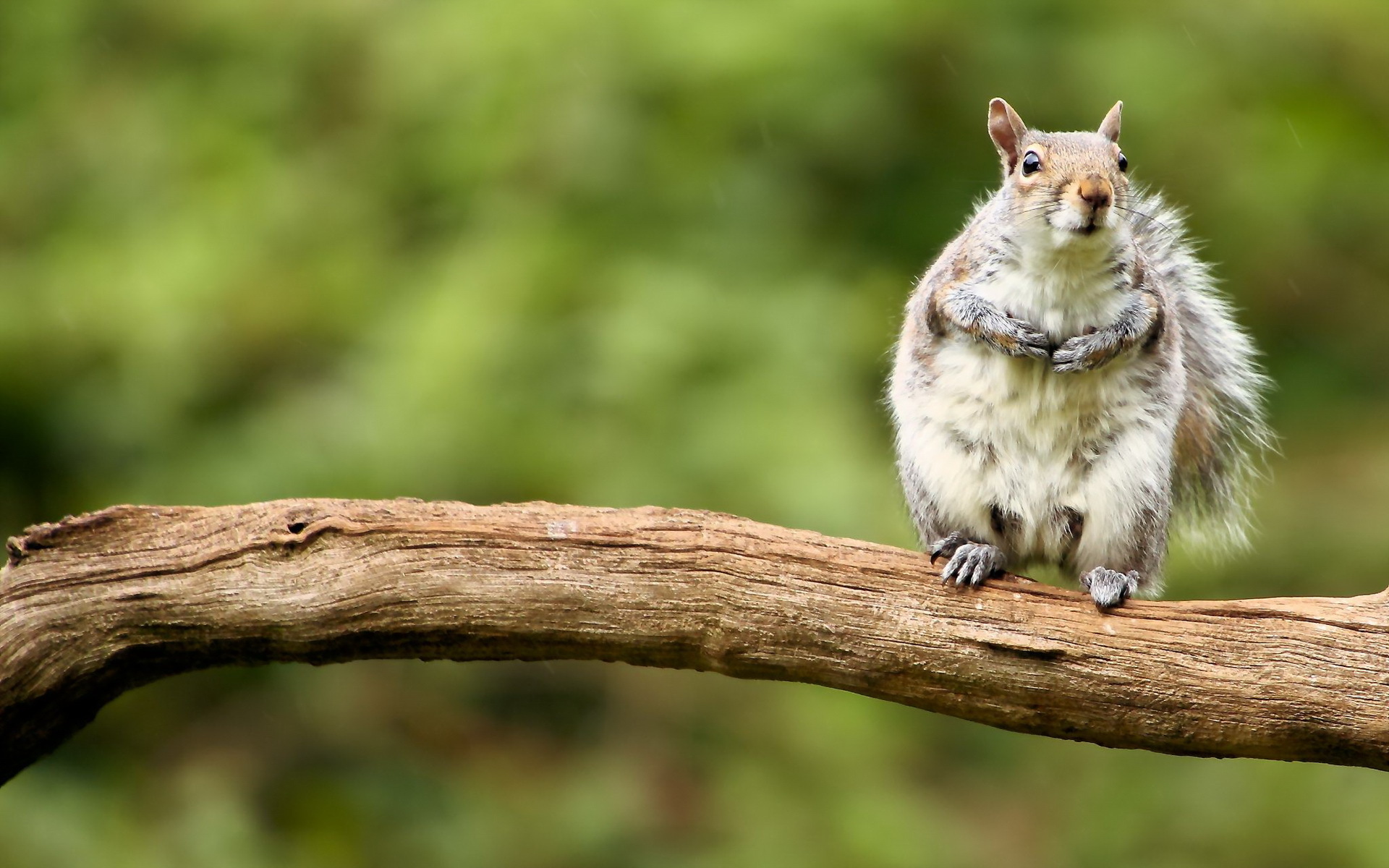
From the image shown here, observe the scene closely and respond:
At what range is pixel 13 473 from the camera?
4.51 metres

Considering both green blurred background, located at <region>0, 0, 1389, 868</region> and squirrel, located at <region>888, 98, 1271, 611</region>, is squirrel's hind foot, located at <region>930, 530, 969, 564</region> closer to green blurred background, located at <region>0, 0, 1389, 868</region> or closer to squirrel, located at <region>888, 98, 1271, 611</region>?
squirrel, located at <region>888, 98, 1271, 611</region>

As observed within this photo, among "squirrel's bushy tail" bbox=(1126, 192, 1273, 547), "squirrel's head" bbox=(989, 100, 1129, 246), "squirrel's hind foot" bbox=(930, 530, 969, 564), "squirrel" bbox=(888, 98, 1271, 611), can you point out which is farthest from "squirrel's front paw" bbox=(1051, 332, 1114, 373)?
"squirrel's bushy tail" bbox=(1126, 192, 1273, 547)

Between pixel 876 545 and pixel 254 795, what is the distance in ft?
8.80

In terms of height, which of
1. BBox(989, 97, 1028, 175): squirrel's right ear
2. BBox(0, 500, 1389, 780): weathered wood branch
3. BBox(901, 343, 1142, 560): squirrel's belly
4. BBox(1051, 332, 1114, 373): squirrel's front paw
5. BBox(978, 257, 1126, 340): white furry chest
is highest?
BBox(989, 97, 1028, 175): squirrel's right ear

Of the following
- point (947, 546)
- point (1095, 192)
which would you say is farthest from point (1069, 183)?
point (947, 546)

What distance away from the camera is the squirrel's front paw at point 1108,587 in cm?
260

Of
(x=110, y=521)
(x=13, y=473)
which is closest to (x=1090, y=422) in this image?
(x=110, y=521)

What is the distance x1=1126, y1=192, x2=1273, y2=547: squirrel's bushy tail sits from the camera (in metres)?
3.49

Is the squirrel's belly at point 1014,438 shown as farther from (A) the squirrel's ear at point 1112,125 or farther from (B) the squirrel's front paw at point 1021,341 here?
(A) the squirrel's ear at point 1112,125

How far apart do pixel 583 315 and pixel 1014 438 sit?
67.5 inches

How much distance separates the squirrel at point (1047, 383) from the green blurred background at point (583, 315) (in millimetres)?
829

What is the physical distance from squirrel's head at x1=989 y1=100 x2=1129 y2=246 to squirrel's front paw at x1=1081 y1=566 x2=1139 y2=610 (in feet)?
2.06

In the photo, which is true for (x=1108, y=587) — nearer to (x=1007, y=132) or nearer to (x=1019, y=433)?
(x=1019, y=433)

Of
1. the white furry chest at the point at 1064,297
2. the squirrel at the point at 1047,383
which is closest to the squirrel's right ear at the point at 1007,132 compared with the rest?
the squirrel at the point at 1047,383
